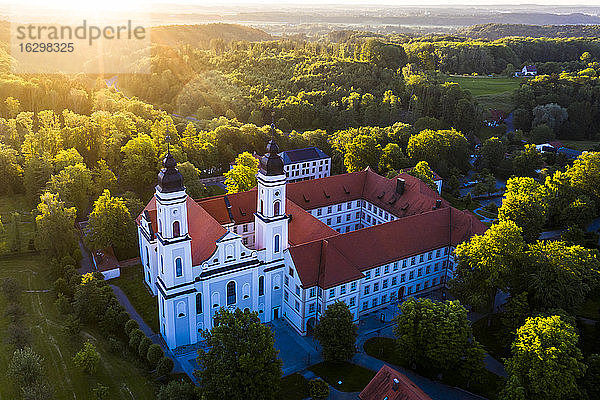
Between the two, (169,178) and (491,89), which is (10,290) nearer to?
(169,178)

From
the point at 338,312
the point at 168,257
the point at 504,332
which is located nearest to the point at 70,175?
the point at 168,257

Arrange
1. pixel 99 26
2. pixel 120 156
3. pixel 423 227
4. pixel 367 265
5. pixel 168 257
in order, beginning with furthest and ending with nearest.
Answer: pixel 99 26 < pixel 120 156 < pixel 423 227 < pixel 367 265 < pixel 168 257

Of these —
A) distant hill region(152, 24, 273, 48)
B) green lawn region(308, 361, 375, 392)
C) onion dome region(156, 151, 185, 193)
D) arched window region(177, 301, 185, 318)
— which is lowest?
green lawn region(308, 361, 375, 392)

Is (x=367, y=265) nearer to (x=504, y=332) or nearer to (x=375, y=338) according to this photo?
(x=375, y=338)

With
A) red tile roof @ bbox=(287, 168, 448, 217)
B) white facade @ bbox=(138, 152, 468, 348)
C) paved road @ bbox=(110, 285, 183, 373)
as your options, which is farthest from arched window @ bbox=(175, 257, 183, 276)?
red tile roof @ bbox=(287, 168, 448, 217)

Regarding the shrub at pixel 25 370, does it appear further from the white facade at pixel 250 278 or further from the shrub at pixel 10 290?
the shrub at pixel 10 290

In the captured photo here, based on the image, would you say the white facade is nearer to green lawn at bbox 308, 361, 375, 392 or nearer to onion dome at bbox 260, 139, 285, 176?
onion dome at bbox 260, 139, 285, 176
